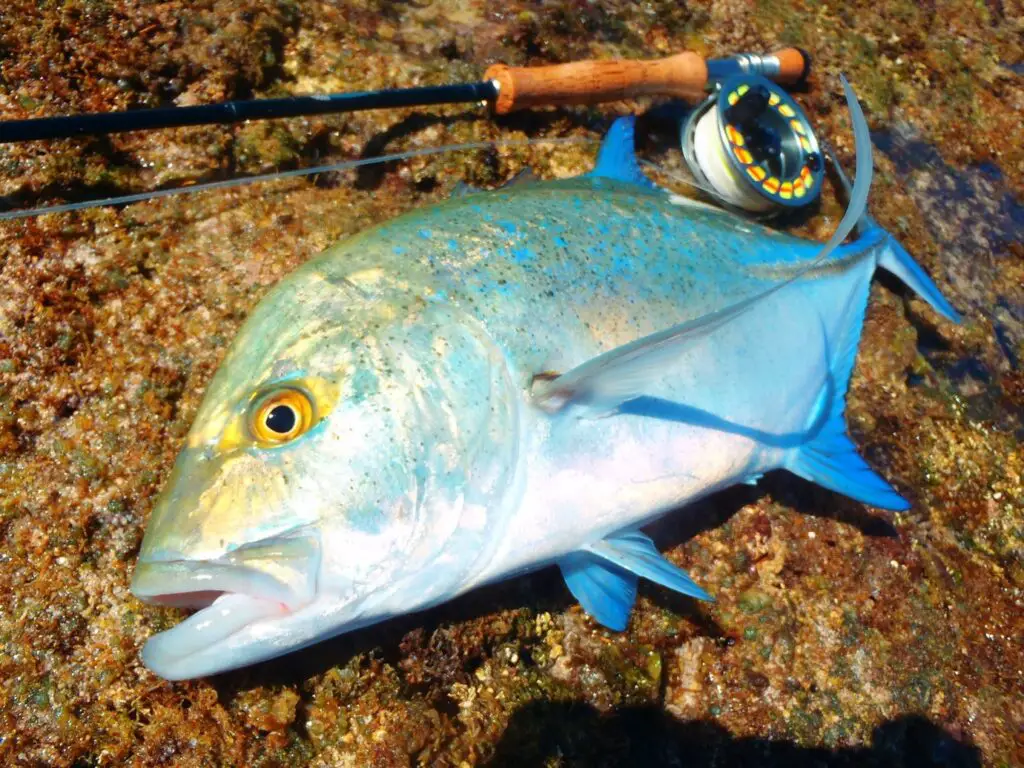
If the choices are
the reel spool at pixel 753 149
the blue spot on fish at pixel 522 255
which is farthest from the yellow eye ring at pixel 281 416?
the reel spool at pixel 753 149

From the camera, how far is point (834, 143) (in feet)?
10.1

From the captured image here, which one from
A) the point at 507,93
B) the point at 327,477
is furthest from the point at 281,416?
the point at 507,93

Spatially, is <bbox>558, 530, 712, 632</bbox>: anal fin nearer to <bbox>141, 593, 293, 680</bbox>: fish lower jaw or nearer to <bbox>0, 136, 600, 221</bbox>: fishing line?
<bbox>141, 593, 293, 680</bbox>: fish lower jaw

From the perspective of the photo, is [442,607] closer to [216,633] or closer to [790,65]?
[216,633]

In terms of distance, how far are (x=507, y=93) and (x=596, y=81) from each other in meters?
0.36

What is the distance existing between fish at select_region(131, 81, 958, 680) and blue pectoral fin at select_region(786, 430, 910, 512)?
0.13m

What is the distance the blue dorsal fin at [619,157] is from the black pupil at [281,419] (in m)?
1.35

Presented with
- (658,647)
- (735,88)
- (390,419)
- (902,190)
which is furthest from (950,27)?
(390,419)

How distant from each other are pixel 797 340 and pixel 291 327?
145 cm

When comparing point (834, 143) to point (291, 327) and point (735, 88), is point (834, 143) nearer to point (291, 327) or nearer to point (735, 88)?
point (735, 88)

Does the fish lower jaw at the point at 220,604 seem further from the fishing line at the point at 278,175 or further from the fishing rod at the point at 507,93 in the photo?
the fishing rod at the point at 507,93

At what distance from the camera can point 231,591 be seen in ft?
3.98

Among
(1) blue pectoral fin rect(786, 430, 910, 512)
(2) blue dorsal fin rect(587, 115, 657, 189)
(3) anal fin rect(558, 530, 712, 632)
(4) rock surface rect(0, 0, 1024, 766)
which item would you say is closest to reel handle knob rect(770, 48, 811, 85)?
(4) rock surface rect(0, 0, 1024, 766)

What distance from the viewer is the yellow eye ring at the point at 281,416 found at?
1.30 m
